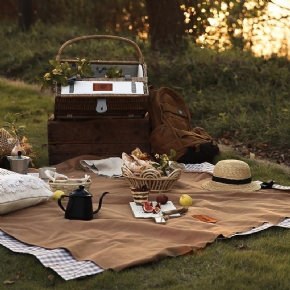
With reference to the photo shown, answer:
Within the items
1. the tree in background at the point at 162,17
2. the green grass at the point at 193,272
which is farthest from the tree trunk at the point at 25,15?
the green grass at the point at 193,272

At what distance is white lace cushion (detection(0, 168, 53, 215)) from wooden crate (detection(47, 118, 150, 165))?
2099 mm

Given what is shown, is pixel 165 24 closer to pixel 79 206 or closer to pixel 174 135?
pixel 174 135

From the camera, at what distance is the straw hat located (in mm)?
5918

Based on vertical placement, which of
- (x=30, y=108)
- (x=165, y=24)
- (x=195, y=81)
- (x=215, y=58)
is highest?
(x=165, y=24)

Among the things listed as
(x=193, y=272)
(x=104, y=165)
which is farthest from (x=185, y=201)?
(x=104, y=165)

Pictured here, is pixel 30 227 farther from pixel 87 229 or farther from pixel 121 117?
pixel 121 117

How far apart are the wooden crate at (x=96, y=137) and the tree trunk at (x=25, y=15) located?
32.4 feet

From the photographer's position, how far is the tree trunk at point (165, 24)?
491 inches

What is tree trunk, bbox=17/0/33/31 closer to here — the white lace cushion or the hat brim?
the hat brim

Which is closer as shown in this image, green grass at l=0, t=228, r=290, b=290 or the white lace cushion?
green grass at l=0, t=228, r=290, b=290

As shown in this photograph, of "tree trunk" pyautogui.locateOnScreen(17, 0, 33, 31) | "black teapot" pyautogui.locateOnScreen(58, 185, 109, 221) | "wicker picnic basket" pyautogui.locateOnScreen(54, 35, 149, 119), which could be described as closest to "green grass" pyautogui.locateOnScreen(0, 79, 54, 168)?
"wicker picnic basket" pyautogui.locateOnScreen(54, 35, 149, 119)

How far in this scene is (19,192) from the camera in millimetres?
5023

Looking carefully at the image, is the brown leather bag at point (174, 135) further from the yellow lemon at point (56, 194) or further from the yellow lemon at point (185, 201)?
the yellow lemon at point (56, 194)

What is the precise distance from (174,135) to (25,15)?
34.5ft
